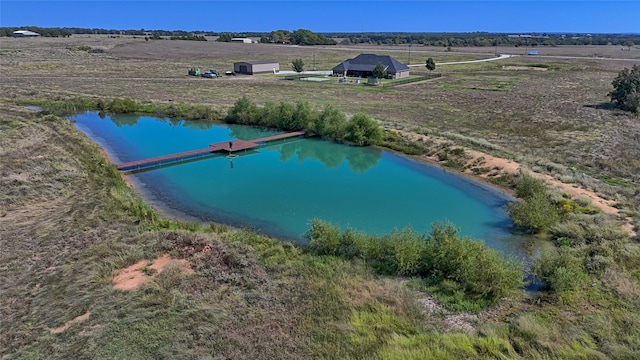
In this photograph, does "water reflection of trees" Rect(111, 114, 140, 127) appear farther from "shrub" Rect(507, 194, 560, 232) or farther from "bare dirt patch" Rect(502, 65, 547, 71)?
"bare dirt patch" Rect(502, 65, 547, 71)

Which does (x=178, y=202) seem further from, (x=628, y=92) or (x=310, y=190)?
(x=628, y=92)

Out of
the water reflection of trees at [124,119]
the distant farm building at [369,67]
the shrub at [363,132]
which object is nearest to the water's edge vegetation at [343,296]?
the shrub at [363,132]

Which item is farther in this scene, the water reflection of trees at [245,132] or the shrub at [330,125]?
the water reflection of trees at [245,132]

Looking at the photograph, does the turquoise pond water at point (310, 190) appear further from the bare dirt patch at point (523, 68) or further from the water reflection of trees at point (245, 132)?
the bare dirt patch at point (523, 68)

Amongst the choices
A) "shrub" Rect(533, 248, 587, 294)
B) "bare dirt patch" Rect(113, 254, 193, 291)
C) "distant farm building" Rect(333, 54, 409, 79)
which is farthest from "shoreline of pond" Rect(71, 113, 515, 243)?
"distant farm building" Rect(333, 54, 409, 79)

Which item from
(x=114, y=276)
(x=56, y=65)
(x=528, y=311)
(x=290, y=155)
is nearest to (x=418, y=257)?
(x=528, y=311)
